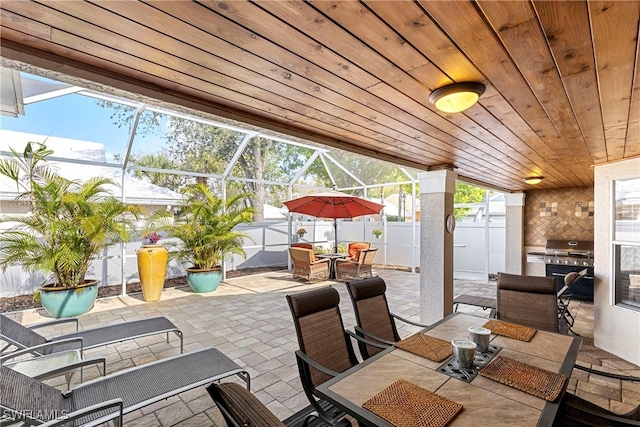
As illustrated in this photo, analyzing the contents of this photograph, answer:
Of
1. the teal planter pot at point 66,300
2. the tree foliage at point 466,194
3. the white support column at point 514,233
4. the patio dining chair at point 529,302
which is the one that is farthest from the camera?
the tree foliage at point 466,194

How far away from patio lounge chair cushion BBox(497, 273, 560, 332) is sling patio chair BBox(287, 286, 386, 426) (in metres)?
1.85

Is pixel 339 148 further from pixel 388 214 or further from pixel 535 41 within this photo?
pixel 388 214

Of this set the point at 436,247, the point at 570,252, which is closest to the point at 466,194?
the point at 570,252

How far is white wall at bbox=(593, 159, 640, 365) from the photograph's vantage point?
3535mm

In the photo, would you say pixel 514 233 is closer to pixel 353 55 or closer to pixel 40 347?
pixel 353 55

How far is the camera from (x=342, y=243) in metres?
11.2

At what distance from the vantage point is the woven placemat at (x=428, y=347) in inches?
75.3

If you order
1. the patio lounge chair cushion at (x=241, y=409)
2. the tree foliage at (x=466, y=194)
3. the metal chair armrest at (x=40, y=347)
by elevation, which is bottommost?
the metal chair armrest at (x=40, y=347)

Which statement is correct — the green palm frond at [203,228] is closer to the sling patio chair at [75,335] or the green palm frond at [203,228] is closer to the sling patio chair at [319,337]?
the sling patio chair at [75,335]

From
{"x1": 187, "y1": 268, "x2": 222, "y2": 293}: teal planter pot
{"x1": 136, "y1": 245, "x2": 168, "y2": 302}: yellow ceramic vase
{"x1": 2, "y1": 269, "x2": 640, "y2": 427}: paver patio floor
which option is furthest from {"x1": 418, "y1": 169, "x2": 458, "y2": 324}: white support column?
{"x1": 136, "y1": 245, "x2": 168, "y2": 302}: yellow ceramic vase

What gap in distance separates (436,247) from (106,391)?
3.97 m

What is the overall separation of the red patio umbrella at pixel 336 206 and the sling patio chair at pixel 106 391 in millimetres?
4607

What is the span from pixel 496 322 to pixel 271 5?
112 inches

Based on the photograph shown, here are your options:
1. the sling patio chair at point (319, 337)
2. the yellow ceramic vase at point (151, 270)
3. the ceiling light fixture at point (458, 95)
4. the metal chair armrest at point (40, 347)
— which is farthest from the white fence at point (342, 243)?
the ceiling light fixture at point (458, 95)
